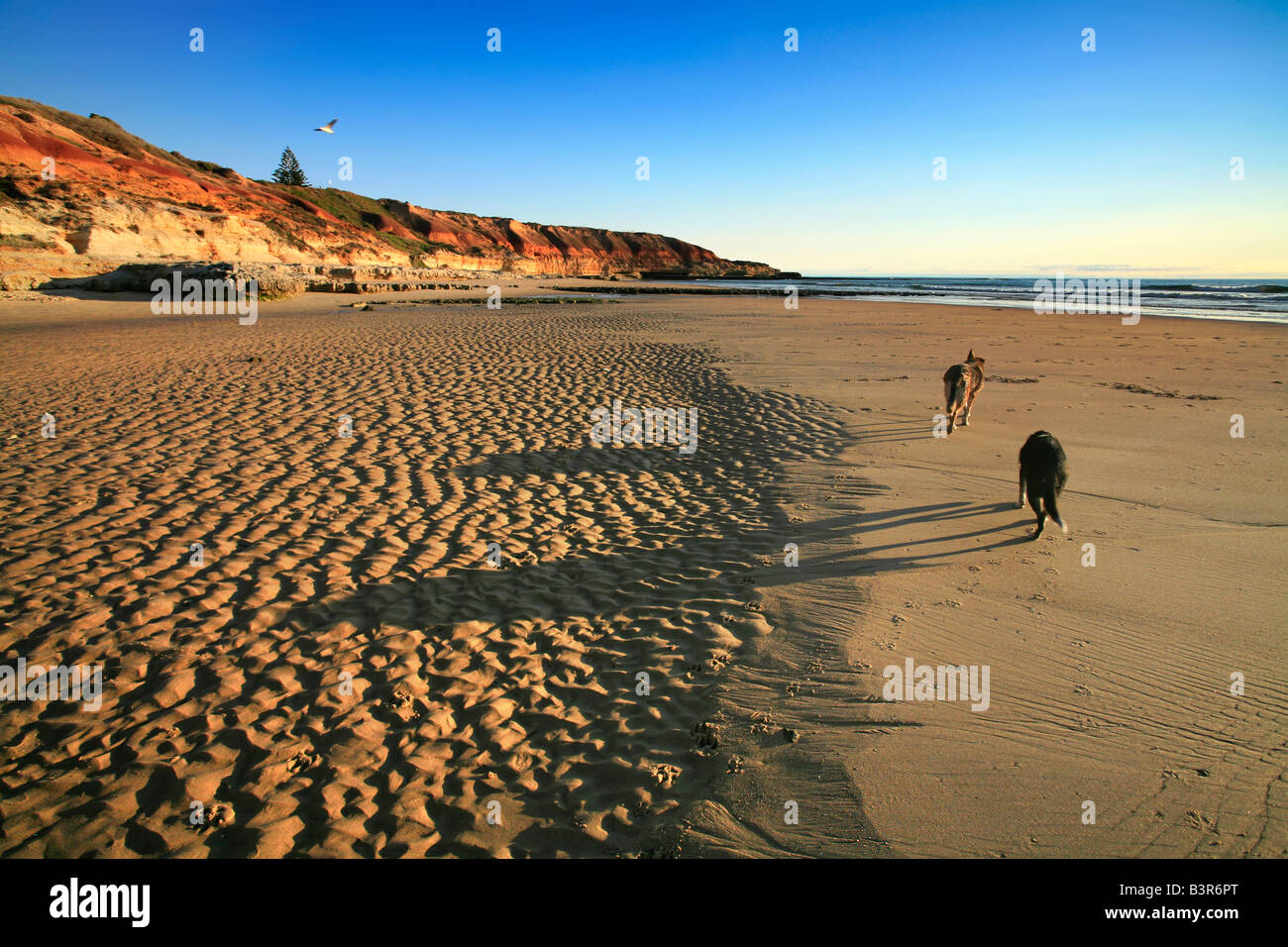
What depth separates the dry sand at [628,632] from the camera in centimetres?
263

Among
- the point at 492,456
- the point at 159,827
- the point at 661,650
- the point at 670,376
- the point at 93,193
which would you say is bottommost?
the point at 159,827

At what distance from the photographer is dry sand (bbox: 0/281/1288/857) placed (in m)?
2.63

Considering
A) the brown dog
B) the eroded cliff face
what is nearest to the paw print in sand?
the brown dog

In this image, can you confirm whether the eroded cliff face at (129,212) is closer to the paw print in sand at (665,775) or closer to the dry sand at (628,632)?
the dry sand at (628,632)

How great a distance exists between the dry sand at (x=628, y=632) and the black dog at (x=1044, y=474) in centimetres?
26

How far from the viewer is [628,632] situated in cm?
416

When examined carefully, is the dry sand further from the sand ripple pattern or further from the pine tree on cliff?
the pine tree on cliff

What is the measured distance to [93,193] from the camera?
29.0 meters

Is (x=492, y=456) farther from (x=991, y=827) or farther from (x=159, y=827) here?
(x=991, y=827)

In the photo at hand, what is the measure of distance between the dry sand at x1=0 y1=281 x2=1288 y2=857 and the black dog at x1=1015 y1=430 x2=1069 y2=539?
0.87 feet

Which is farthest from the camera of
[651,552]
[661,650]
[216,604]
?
[651,552]
